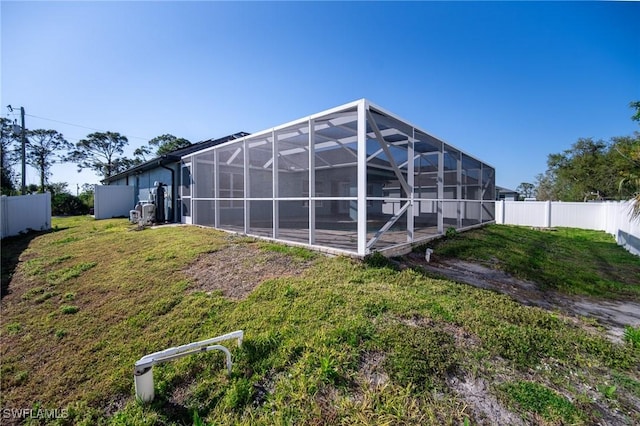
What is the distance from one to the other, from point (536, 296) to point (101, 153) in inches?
1559

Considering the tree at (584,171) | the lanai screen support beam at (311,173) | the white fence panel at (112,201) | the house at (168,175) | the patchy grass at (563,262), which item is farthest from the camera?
the tree at (584,171)

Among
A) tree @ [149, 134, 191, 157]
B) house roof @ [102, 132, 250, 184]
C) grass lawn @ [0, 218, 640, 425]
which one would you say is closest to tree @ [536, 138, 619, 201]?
grass lawn @ [0, 218, 640, 425]

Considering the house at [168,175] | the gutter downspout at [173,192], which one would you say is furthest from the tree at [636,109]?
the gutter downspout at [173,192]

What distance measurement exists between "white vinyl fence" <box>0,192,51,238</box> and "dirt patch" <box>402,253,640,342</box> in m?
13.0

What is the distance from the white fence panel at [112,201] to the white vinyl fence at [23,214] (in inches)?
128

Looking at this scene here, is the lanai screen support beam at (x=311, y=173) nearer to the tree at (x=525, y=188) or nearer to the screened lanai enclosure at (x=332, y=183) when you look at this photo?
the screened lanai enclosure at (x=332, y=183)

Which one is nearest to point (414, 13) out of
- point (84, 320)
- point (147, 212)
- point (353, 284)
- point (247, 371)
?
point (353, 284)

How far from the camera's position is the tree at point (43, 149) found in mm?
25922

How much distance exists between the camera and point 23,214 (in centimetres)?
962

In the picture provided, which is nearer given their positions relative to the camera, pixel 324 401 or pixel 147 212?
pixel 324 401

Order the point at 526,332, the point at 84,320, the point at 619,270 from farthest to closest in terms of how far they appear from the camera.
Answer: the point at 619,270, the point at 84,320, the point at 526,332

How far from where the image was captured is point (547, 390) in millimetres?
1810

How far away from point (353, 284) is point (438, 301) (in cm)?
107

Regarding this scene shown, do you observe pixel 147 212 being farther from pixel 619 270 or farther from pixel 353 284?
pixel 619 270
